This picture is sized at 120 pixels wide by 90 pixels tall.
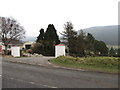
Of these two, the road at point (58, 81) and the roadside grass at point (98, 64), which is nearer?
the road at point (58, 81)

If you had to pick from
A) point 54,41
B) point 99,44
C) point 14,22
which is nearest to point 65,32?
point 54,41

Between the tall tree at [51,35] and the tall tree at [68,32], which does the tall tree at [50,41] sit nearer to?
the tall tree at [51,35]

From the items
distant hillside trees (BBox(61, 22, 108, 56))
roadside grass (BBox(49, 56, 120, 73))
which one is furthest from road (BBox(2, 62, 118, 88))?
distant hillside trees (BBox(61, 22, 108, 56))

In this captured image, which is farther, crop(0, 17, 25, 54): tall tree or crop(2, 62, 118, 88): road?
crop(0, 17, 25, 54): tall tree

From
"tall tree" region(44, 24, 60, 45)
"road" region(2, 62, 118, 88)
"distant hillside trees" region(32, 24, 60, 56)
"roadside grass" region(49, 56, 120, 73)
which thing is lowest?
"road" region(2, 62, 118, 88)

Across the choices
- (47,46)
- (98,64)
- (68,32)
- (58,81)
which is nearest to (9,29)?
(47,46)

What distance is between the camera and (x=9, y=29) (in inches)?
1420

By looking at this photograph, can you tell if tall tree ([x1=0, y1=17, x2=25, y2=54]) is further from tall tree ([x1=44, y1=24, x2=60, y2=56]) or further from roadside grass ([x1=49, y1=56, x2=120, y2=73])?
roadside grass ([x1=49, y1=56, x2=120, y2=73])

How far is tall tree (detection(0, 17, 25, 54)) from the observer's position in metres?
35.2

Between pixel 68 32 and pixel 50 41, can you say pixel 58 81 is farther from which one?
pixel 68 32

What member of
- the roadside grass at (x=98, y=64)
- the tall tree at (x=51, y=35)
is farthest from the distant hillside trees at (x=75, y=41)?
the roadside grass at (x=98, y=64)

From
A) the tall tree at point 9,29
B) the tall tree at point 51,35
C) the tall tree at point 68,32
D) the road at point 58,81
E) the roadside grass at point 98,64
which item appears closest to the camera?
the road at point 58,81

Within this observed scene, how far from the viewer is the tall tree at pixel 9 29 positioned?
1387 inches

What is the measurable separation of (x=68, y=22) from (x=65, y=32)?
3.25 meters
